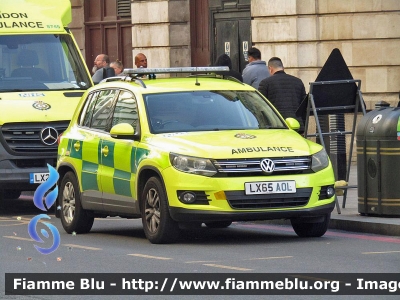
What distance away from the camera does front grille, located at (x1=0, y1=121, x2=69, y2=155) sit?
17047 millimetres

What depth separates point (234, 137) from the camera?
1291 centimetres

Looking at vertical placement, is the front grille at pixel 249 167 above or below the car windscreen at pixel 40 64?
below

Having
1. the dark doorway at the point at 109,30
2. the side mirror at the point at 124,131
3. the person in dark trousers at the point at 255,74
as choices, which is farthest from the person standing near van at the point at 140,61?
the side mirror at the point at 124,131

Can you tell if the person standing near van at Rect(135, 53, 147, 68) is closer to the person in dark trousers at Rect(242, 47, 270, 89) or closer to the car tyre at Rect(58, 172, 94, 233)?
the person in dark trousers at Rect(242, 47, 270, 89)

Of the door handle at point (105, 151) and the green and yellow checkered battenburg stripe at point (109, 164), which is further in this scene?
the door handle at point (105, 151)

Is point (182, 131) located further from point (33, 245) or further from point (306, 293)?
point (306, 293)

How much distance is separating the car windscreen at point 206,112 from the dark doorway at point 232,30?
12.2 m

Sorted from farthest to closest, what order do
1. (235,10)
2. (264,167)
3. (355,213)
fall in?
(235,10) → (355,213) → (264,167)

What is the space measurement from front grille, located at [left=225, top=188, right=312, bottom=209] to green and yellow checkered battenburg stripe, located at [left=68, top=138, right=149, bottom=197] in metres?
1.05

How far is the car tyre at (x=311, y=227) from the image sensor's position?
13.1 m

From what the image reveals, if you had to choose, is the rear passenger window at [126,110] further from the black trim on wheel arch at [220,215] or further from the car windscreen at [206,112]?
the black trim on wheel arch at [220,215]

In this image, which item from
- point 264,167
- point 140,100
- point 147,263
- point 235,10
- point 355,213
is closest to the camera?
point 147,263

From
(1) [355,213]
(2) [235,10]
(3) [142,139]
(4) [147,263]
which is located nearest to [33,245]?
(3) [142,139]

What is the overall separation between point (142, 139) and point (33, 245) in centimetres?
148
